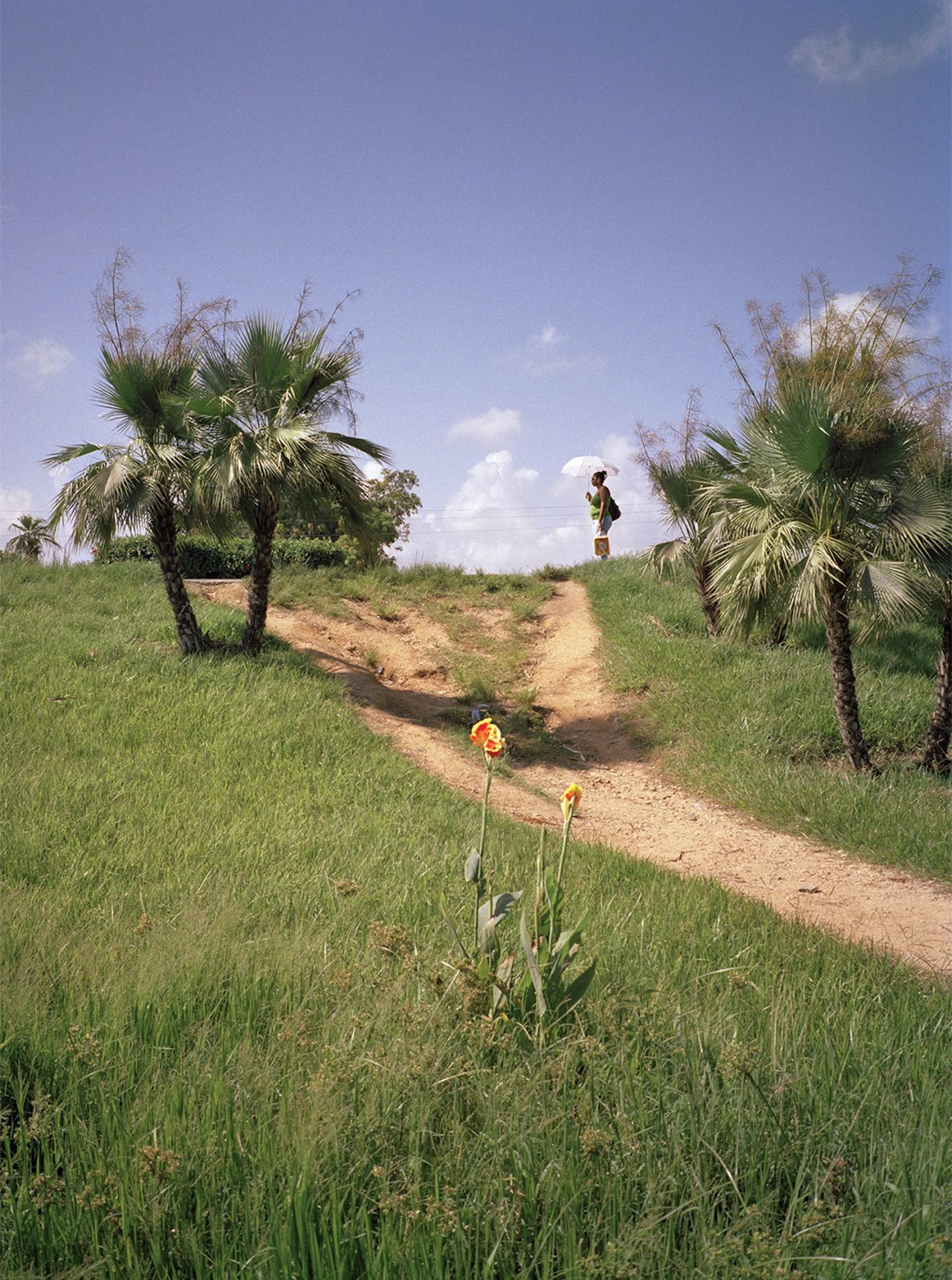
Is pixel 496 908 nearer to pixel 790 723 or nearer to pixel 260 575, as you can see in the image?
pixel 790 723

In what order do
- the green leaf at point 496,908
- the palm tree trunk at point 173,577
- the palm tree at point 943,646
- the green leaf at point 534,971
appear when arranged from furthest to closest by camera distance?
the palm tree trunk at point 173,577 < the palm tree at point 943,646 < the green leaf at point 496,908 < the green leaf at point 534,971

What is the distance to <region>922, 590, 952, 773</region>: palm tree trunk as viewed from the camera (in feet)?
35.1

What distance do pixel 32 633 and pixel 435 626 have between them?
709cm

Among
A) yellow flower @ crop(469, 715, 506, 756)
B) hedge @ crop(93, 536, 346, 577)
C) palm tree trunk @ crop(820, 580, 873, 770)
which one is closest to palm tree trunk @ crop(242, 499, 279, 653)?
hedge @ crop(93, 536, 346, 577)

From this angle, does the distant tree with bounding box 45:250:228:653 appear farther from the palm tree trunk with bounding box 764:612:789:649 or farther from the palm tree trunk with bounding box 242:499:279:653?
the palm tree trunk with bounding box 764:612:789:649

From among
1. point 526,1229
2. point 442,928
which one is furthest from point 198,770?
point 526,1229

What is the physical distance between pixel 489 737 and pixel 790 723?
9.10 meters

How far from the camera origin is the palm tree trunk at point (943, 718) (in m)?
10.7

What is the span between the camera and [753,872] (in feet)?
25.0

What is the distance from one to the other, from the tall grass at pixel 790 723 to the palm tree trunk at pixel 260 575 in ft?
18.1

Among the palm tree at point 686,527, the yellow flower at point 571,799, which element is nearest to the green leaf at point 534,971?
the yellow flower at point 571,799

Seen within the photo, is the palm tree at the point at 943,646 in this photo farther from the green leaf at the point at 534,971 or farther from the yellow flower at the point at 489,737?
the green leaf at the point at 534,971

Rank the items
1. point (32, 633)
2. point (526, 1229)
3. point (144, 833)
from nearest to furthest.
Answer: point (526, 1229), point (144, 833), point (32, 633)

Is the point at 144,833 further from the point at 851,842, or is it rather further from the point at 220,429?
the point at 220,429
